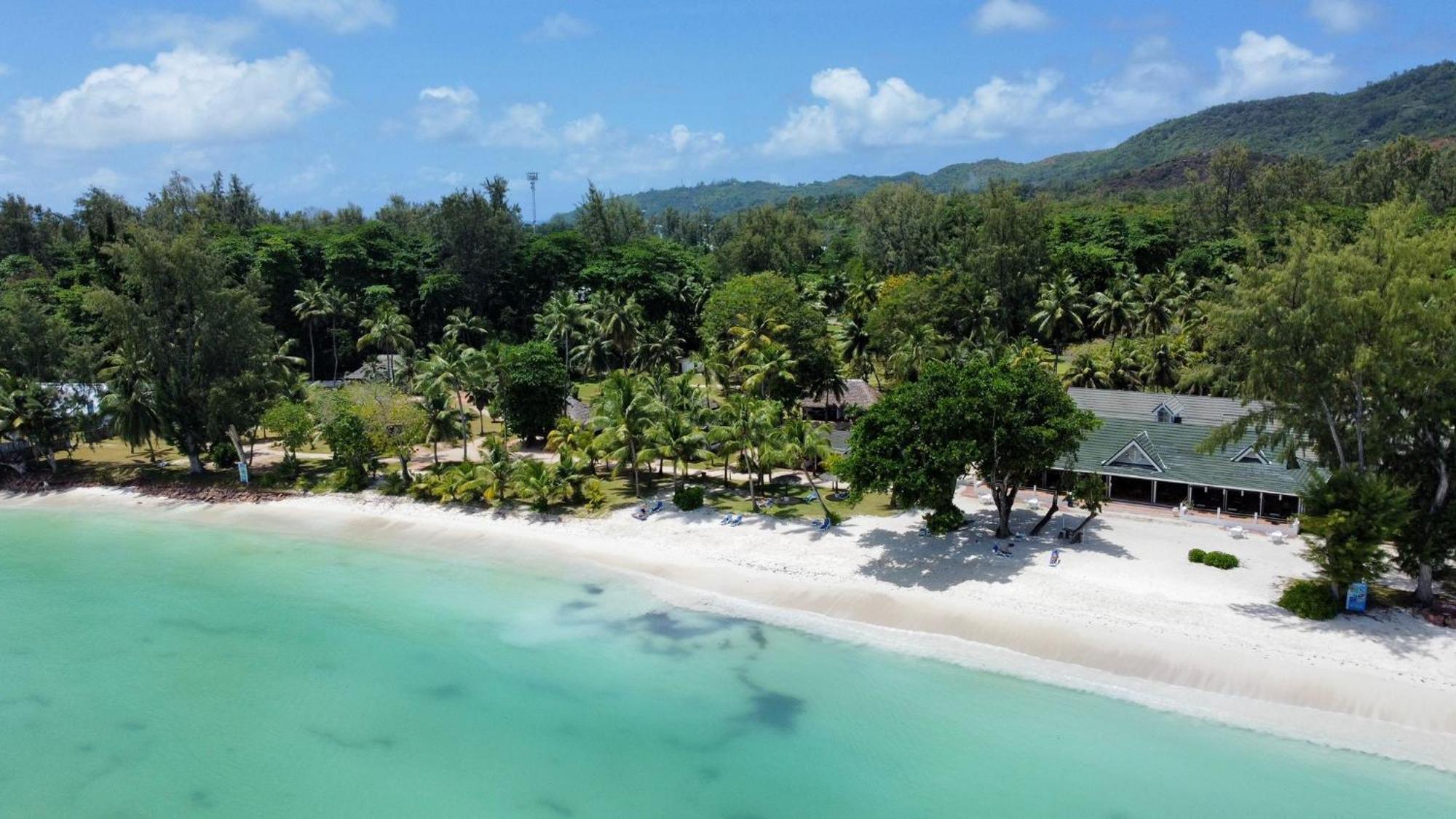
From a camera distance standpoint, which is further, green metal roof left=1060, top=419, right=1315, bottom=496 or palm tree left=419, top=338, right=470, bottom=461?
palm tree left=419, top=338, right=470, bottom=461

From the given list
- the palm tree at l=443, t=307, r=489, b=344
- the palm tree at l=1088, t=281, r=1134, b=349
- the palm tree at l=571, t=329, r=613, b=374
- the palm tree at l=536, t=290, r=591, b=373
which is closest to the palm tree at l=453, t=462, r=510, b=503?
the palm tree at l=536, t=290, r=591, b=373

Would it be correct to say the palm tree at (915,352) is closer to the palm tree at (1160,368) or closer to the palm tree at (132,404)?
the palm tree at (1160,368)

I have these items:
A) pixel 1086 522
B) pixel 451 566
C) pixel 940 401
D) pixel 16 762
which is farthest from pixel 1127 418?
pixel 16 762

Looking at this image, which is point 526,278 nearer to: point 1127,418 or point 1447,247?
point 1127,418

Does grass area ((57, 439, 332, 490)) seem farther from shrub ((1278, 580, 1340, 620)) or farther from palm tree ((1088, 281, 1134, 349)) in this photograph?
palm tree ((1088, 281, 1134, 349))

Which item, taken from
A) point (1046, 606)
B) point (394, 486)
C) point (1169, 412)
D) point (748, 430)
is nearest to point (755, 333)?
point (748, 430)

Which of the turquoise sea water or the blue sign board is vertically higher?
the blue sign board

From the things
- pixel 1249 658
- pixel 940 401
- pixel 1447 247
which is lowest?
pixel 1249 658
